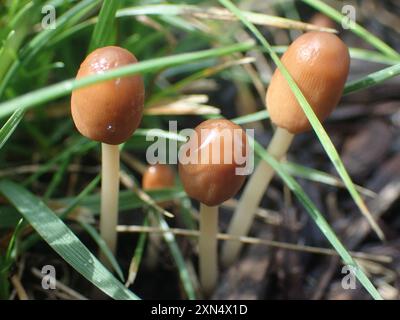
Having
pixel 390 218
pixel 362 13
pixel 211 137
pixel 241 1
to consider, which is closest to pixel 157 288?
pixel 211 137

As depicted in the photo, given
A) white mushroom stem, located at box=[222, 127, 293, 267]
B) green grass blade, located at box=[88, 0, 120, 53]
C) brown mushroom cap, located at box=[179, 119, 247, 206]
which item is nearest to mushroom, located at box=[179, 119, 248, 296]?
brown mushroom cap, located at box=[179, 119, 247, 206]

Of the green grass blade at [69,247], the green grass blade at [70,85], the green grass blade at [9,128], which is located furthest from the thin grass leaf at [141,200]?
the green grass blade at [70,85]

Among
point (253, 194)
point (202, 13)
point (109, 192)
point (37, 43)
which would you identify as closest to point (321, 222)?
point (253, 194)

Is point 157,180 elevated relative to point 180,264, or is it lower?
elevated

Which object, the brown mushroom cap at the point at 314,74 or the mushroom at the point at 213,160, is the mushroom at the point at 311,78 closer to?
the brown mushroom cap at the point at 314,74

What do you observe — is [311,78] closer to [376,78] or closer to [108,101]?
[376,78]
